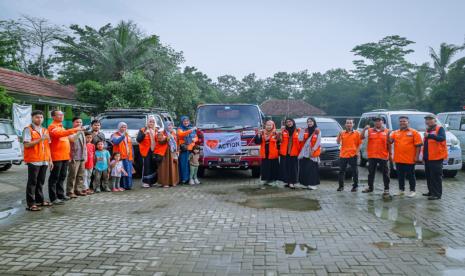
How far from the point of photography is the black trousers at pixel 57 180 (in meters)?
7.59

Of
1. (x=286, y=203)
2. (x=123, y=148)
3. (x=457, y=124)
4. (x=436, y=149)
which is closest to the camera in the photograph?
(x=286, y=203)

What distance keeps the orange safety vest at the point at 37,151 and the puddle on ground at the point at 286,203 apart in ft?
12.6

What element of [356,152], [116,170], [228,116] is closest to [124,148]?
[116,170]

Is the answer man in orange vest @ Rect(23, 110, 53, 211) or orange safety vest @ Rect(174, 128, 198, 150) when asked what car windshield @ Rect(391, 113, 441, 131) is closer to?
orange safety vest @ Rect(174, 128, 198, 150)

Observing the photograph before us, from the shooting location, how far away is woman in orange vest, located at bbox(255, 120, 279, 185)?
→ 9.65m

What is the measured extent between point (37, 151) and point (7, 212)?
4.02 ft

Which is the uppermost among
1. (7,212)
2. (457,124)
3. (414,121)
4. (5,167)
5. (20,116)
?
(20,116)

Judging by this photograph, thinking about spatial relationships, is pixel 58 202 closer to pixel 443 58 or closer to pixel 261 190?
pixel 261 190

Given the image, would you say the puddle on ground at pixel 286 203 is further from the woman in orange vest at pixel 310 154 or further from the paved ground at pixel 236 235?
the woman in orange vest at pixel 310 154

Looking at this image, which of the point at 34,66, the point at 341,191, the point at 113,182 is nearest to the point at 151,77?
the point at 34,66

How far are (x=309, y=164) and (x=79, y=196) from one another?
5279 millimetres

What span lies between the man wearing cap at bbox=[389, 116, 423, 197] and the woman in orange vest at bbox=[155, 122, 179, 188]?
5243 mm

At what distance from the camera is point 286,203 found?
769 cm

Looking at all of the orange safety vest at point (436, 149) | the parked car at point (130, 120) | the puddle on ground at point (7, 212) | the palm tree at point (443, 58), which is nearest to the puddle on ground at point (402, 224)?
the orange safety vest at point (436, 149)
